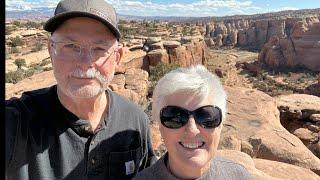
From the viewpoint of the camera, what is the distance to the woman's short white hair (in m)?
2.23

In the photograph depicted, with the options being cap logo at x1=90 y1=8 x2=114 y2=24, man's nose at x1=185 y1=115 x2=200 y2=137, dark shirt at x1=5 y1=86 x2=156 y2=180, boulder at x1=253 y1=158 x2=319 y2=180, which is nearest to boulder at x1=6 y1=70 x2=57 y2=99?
boulder at x1=253 y1=158 x2=319 y2=180

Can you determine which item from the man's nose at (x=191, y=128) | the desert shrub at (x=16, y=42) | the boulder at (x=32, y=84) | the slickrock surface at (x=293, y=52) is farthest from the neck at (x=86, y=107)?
the slickrock surface at (x=293, y=52)

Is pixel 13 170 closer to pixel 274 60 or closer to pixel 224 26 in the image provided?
pixel 274 60

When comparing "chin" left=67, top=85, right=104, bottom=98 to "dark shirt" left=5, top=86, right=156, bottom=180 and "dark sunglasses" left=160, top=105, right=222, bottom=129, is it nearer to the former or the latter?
"dark shirt" left=5, top=86, right=156, bottom=180

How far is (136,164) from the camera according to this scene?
8.57 ft

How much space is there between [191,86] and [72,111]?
0.72 meters

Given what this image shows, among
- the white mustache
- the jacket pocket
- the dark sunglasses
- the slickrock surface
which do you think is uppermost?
the white mustache

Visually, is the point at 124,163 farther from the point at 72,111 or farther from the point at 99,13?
the point at 99,13

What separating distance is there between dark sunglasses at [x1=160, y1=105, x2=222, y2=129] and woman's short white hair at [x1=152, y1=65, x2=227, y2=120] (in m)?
0.06

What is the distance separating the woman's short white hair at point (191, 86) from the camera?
223cm

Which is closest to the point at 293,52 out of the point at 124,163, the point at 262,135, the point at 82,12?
the point at 262,135

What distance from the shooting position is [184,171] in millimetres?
2264

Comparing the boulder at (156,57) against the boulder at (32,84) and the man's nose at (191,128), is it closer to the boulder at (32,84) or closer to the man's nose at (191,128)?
the boulder at (32,84)
